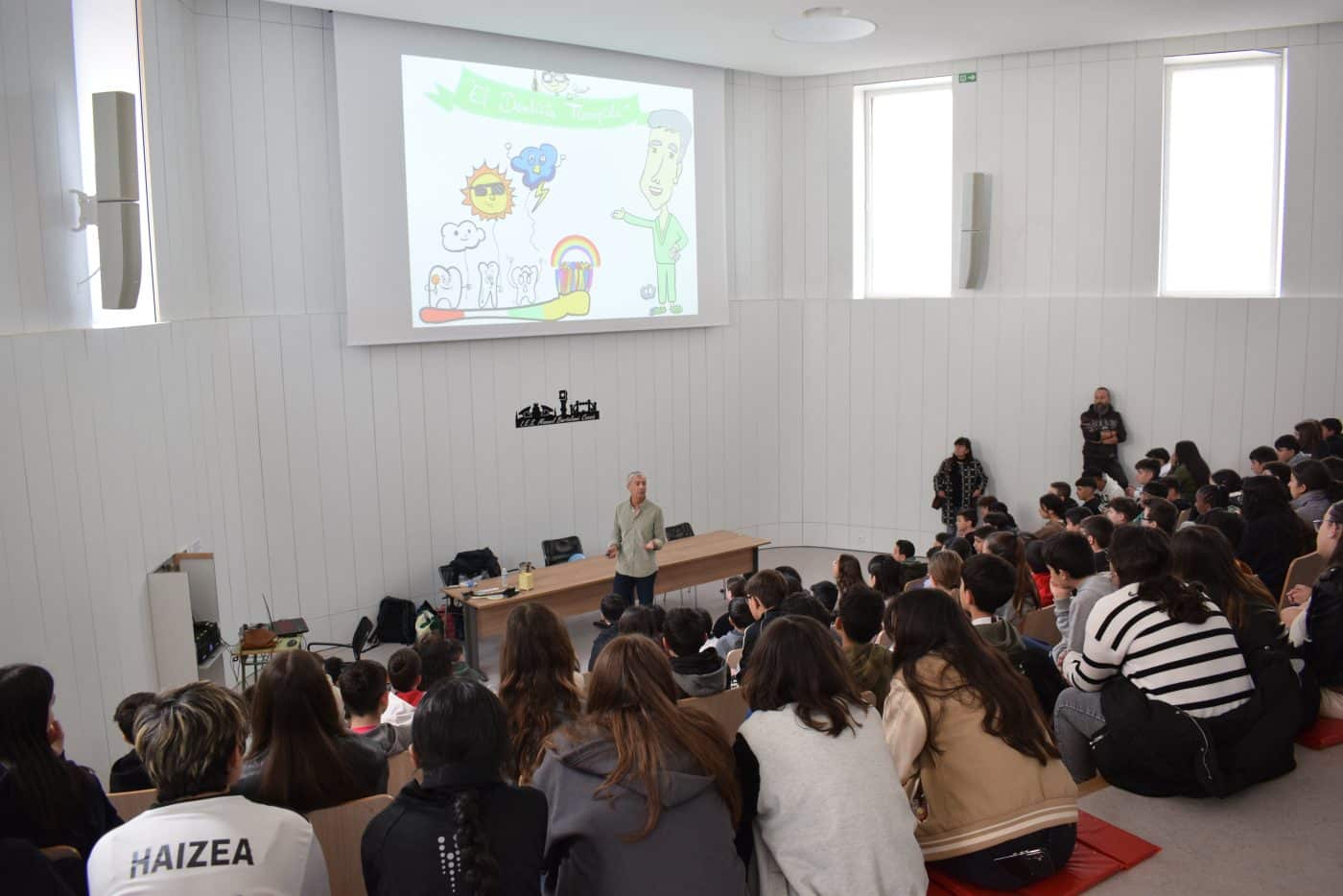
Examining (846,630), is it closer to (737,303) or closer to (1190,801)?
(1190,801)

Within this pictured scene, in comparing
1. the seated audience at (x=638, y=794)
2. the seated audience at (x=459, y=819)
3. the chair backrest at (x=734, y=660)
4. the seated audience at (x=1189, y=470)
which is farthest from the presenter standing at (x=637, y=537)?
the seated audience at (x=459, y=819)

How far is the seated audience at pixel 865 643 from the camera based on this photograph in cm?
355

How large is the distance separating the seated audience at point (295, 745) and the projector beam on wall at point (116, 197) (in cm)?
317

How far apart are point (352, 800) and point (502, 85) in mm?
6832

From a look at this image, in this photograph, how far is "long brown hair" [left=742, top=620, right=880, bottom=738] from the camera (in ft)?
8.50

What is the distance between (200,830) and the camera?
86.7 inches

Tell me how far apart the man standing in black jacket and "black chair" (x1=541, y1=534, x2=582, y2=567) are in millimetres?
4473

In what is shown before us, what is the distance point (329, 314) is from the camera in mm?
7797

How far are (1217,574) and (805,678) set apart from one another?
2.04 m

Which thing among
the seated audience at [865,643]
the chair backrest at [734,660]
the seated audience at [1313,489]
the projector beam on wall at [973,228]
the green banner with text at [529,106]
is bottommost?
the chair backrest at [734,660]

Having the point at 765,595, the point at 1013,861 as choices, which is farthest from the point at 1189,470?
the point at 1013,861

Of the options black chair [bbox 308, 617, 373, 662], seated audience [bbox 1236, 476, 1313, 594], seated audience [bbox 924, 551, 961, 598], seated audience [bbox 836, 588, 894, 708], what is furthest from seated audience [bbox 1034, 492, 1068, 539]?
black chair [bbox 308, 617, 373, 662]

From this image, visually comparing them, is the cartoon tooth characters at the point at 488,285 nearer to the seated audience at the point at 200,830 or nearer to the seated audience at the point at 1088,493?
the seated audience at the point at 1088,493

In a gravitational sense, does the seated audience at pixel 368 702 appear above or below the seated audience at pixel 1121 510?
below
